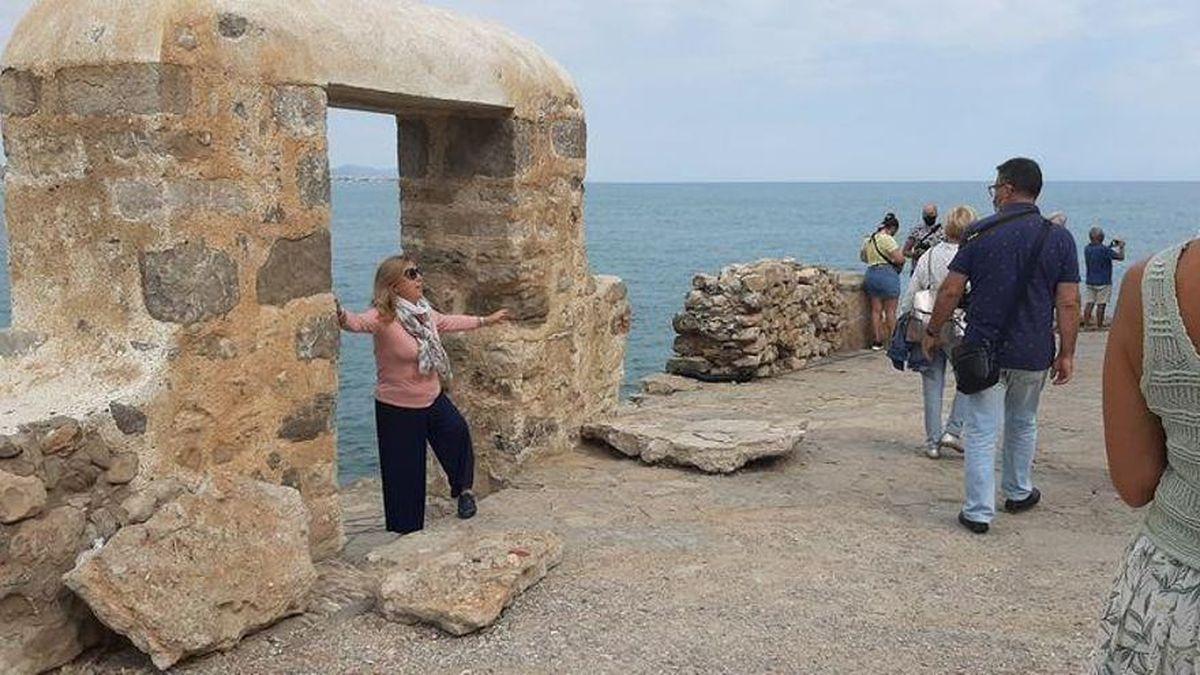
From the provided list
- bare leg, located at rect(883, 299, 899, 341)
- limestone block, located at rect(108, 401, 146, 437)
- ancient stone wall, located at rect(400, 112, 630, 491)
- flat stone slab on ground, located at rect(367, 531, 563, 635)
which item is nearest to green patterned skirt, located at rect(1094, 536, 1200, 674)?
flat stone slab on ground, located at rect(367, 531, 563, 635)

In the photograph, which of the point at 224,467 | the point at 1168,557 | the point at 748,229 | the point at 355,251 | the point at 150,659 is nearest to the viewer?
the point at 1168,557

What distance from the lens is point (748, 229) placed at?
80438 millimetres

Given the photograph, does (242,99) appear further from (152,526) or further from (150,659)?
(150,659)

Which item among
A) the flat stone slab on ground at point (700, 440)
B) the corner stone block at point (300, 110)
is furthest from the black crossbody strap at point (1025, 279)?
the corner stone block at point (300, 110)

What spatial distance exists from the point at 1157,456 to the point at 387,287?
357 cm

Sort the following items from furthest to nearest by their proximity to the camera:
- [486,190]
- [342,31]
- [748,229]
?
[748,229]
[486,190]
[342,31]

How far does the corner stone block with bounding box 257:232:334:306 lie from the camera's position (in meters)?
4.33

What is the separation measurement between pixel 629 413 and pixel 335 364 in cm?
314

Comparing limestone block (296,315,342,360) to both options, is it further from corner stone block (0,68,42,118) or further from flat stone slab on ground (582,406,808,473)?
flat stone slab on ground (582,406,808,473)

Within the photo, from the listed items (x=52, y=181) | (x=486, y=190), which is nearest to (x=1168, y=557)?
(x=52, y=181)

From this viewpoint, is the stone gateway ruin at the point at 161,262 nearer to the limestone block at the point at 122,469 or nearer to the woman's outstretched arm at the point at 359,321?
the limestone block at the point at 122,469

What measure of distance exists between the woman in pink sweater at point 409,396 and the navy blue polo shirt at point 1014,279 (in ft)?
8.46

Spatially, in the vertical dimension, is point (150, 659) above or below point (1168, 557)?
below

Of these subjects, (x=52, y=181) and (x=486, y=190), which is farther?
(x=486, y=190)
